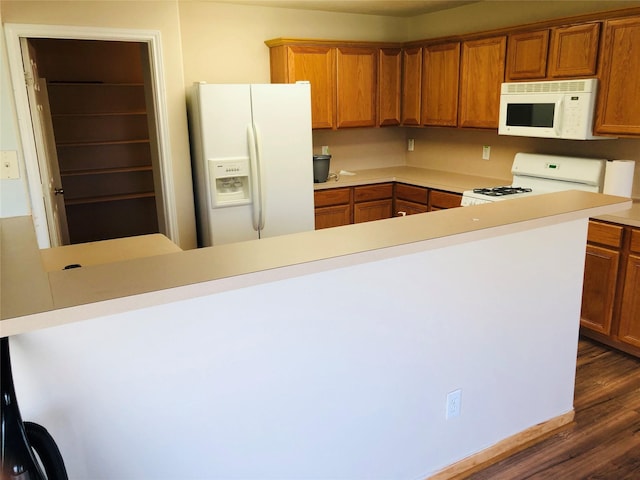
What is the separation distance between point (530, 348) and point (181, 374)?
1549mm

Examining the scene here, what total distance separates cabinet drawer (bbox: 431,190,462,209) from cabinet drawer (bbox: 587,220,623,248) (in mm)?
→ 1069

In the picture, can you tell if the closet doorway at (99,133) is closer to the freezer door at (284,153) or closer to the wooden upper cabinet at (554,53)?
the freezer door at (284,153)

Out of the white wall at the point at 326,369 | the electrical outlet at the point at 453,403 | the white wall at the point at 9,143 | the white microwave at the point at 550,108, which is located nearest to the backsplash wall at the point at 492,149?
the white microwave at the point at 550,108

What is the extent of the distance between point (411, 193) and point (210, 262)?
332 cm

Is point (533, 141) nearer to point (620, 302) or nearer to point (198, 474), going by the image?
point (620, 302)

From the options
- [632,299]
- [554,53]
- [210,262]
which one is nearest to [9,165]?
[210,262]

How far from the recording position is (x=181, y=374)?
4.66 ft

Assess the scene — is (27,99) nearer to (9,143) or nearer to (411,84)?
(9,143)

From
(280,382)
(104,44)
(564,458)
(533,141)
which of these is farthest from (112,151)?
(564,458)

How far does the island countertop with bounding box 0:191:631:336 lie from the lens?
1133 millimetres

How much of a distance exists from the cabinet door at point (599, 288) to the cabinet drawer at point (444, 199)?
1101mm

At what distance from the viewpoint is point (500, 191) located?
3750 mm

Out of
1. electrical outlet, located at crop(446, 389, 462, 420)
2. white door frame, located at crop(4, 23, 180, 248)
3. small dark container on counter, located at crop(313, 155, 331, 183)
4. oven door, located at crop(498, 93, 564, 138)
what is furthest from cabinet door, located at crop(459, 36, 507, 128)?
electrical outlet, located at crop(446, 389, 462, 420)

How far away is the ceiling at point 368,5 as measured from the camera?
4.17 m
